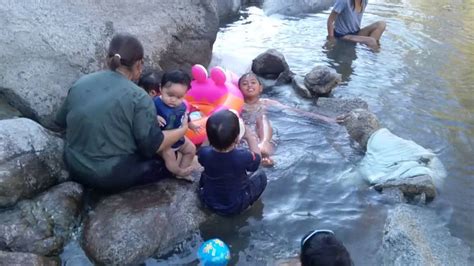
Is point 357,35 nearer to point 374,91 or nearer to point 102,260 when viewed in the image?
point 374,91

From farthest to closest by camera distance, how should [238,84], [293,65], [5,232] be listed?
[293,65], [238,84], [5,232]

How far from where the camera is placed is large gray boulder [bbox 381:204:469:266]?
3727 millimetres

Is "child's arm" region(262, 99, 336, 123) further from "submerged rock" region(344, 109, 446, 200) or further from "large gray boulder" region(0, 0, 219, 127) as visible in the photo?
"large gray boulder" region(0, 0, 219, 127)

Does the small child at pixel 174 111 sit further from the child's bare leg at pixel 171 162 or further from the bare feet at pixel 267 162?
the bare feet at pixel 267 162

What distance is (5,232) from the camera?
348 cm

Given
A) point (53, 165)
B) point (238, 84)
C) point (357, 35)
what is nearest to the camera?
point (53, 165)

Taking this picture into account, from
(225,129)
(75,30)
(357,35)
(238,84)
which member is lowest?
(357,35)

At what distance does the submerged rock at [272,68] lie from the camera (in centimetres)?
727

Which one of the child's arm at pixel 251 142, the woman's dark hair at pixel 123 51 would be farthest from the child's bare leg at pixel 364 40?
the woman's dark hair at pixel 123 51

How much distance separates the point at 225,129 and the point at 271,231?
1.00 m

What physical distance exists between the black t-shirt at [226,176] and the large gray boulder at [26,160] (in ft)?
4.12

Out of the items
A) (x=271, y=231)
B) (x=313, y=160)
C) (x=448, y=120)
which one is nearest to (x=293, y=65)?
(x=448, y=120)

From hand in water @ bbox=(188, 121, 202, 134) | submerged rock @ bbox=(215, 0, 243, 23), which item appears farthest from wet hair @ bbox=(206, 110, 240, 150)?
submerged rock @ bbox=(215, 0, 243, 23)

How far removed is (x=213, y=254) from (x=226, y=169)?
29.7 inches
